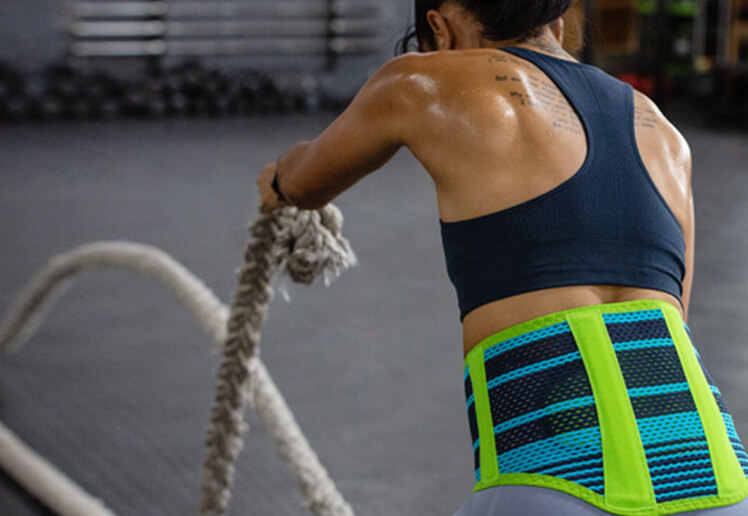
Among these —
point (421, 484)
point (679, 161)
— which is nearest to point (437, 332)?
point (421, 484)

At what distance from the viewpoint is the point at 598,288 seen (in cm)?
74

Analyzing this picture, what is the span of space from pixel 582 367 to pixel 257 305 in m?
0.68

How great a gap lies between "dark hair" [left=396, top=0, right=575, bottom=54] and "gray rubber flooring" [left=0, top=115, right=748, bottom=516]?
0.57m

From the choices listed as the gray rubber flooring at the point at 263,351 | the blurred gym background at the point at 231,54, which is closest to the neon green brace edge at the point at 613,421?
the gray rubber flooring at the point at 263,351

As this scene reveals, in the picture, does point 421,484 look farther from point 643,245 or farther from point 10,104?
point 10,104

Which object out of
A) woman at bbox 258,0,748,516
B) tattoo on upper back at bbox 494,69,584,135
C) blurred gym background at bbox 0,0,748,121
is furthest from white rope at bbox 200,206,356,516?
blurred gym background at bbox 0,0,748,121

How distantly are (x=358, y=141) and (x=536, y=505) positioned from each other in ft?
1.22

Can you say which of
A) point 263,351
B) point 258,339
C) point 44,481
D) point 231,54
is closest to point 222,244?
point 263,351

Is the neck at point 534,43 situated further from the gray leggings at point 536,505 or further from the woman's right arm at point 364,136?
the gray leggings at point 536,505

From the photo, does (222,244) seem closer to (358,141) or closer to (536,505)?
(358,141)

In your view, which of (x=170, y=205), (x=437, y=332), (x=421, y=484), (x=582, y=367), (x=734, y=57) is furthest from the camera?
(x=734, y=57)

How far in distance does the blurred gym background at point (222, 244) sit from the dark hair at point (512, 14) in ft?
0.47

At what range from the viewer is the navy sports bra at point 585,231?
0.73 m

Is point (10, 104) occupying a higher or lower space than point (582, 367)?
lower
